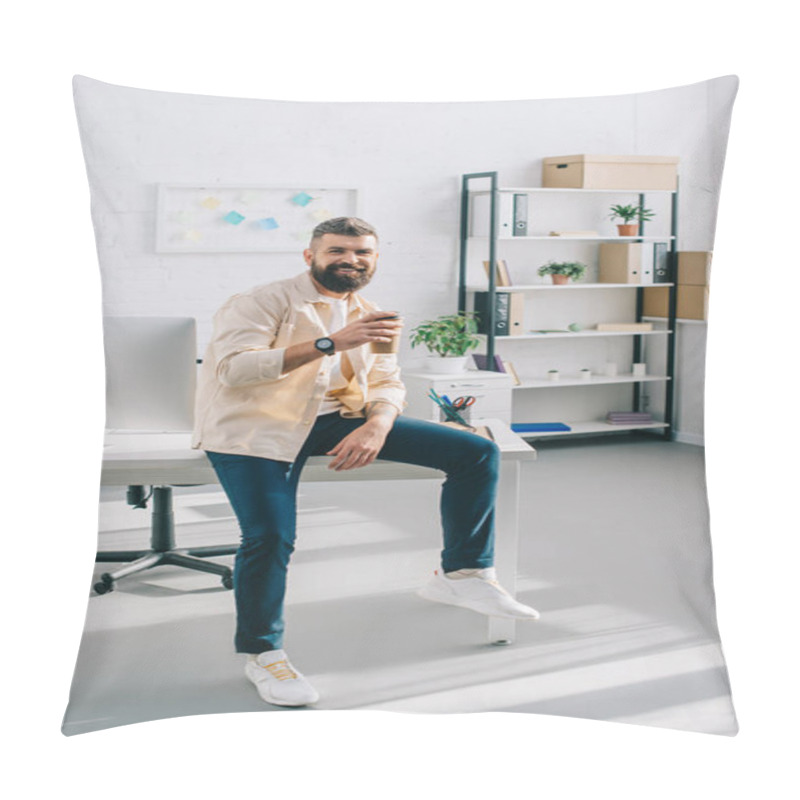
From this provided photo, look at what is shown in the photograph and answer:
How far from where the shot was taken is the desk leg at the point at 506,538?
134 inches

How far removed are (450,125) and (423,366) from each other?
68cm

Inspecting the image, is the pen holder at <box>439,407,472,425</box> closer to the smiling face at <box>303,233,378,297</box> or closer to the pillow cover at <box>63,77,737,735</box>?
the pillow cover at <box>63,77,737,735</box>

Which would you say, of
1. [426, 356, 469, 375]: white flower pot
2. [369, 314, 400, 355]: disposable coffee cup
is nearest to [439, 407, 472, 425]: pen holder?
[426, 356, 469, 375]: white flower pot

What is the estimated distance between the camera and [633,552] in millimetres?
3463

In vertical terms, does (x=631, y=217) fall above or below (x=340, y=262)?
above

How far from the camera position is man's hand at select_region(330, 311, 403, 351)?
125 inches

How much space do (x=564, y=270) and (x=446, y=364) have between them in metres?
0.49

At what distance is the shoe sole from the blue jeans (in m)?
0.08

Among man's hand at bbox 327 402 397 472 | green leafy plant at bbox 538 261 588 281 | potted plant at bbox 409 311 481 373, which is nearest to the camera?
man's hand at bbox 327 402 397 472

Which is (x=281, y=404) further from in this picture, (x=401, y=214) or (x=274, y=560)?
(x=401, y=214)

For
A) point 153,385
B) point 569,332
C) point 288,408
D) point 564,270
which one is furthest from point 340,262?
point 569,332

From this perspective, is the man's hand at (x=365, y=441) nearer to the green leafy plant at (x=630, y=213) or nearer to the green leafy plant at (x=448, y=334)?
the green leafy plant at (x=448, y=334)

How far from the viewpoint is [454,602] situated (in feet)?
11.1

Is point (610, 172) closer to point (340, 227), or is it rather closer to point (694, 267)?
point (694, 267)
